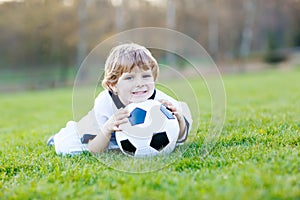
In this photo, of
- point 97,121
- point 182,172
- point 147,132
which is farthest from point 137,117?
point 182,172

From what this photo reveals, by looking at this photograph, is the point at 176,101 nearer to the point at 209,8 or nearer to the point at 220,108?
the point at 220,108

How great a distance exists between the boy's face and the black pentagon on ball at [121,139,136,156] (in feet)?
0.99

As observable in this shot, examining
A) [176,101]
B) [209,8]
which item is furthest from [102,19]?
[176,101]

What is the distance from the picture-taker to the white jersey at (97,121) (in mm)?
2770

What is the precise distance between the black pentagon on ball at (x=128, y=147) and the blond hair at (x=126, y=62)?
0.44 metres

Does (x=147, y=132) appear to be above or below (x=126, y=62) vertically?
below

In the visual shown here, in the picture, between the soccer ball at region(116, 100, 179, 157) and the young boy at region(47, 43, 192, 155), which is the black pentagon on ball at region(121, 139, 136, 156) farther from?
the young boy at region(47, 43, 192, 155)

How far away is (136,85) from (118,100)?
214 mm

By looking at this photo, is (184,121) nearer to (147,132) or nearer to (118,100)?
(147,132)

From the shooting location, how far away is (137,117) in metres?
2.57

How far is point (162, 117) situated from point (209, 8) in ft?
70.4

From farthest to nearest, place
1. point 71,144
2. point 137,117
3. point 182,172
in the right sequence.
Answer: point 71,144
point 137,117
point 182,172

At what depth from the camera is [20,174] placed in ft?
7.86

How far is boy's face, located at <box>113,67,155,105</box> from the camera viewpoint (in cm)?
264
